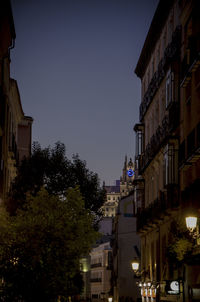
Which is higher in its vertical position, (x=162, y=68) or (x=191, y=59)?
(x=162, y=68)

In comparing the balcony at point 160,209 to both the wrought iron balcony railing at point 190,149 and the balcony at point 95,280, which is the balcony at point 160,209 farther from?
the balcony at point 95,280

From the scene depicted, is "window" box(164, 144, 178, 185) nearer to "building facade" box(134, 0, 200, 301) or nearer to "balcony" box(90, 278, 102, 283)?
"building facade" box(134, 0, 200, 301)

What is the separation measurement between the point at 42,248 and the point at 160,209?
25.2 feet

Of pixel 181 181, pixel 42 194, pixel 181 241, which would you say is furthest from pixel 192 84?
pixel 42 194

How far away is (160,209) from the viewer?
3659 centimetres

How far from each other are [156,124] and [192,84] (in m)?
13.9

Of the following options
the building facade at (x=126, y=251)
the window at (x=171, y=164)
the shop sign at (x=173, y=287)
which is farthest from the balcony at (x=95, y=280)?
the shop sign at (x=173, y=287)

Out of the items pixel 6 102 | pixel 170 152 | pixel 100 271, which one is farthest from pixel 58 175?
pixel 100 271

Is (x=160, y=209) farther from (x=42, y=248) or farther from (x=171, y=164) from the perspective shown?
(x=42, y=248)

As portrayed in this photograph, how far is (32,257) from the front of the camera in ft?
101

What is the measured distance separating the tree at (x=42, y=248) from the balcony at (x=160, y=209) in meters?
3.98

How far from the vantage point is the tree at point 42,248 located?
98.8 ft

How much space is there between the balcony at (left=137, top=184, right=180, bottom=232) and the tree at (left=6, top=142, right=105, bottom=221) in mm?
5066

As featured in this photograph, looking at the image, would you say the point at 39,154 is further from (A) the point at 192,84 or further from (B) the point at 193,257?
(B) the point at 193,257
